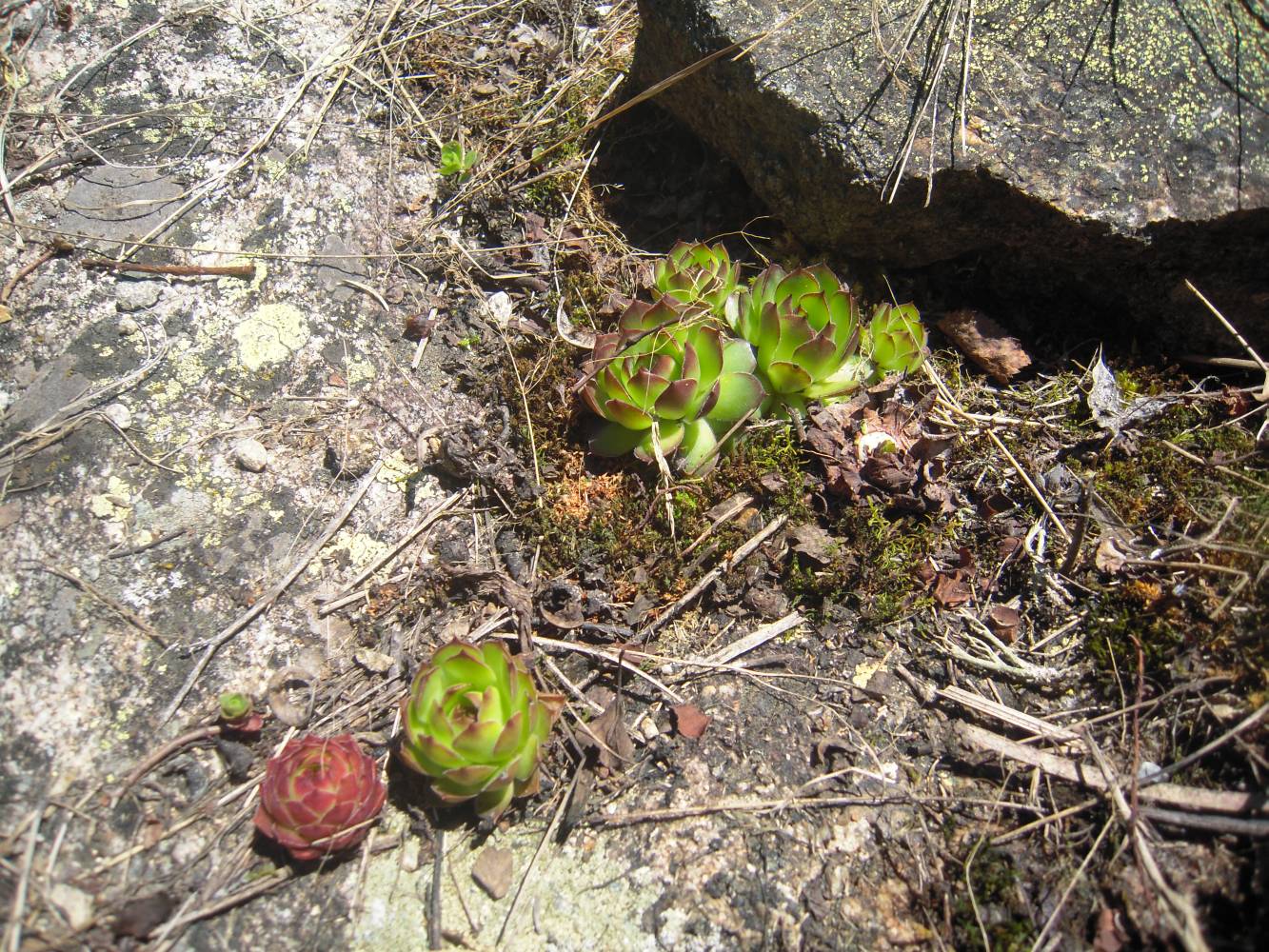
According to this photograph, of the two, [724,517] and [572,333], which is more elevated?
[572,333]

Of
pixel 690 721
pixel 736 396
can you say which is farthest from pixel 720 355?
pixel 690 721

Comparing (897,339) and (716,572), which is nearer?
(716,572)

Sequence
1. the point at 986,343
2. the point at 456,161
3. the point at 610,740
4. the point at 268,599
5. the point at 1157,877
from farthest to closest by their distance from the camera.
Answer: the point at 456,161 → the point at 986,343 → the point at 268,599 → the point at 610,740 → the point at 1157,877

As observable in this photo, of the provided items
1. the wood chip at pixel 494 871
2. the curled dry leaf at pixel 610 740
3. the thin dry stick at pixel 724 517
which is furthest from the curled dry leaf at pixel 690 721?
the wood chip at pixel 494 871

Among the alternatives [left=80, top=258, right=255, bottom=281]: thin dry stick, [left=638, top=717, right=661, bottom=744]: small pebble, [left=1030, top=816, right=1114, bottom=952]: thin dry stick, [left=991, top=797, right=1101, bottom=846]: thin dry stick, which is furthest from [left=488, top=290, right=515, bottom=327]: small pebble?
[left=1030, top=816, right=1114, bottom=952]: thin dry stick

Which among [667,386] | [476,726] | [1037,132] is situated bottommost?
[476,726]

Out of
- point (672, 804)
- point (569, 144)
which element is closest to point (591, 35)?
point (569, 144)

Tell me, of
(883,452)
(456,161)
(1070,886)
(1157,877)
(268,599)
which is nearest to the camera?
(1157,877)

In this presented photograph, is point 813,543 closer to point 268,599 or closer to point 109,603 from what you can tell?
point 268,599
